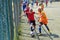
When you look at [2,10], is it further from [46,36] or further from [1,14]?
[46,36]

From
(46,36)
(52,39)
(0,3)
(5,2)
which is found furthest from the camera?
(46,36)

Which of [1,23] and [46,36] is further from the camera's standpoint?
[46,36]

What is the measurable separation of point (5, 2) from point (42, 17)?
361 inches

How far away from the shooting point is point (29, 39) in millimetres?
12812

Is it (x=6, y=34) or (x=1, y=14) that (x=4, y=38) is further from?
(x=1, y=14)

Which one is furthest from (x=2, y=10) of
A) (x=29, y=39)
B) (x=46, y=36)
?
(x=46, y=36)

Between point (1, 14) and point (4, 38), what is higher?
point (1, 14)

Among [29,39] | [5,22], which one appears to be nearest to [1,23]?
[5,22]

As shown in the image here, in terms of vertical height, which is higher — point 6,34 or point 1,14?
point 1,14

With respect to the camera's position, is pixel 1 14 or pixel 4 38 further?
pixel 4 38

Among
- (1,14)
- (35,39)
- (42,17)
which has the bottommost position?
(35,39)

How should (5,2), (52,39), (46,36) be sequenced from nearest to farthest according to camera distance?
(5,2) → (52,39) → (46,36)

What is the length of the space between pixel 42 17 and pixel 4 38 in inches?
359

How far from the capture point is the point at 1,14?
451 cm
